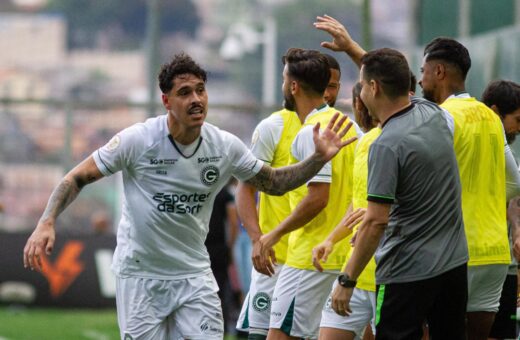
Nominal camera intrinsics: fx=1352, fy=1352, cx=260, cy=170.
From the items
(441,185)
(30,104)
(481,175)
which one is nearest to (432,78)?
(481,175)

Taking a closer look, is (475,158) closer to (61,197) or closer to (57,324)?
(61,197)

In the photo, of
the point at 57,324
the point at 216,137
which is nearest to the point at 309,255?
the point at 216,137

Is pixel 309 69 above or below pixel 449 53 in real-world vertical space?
below

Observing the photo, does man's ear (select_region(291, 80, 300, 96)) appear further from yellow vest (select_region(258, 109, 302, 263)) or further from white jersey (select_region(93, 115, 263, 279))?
white jersey (select_region(93, 115, 263, 279))

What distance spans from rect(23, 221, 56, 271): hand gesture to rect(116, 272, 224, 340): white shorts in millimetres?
738

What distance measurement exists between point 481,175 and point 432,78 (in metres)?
0.69

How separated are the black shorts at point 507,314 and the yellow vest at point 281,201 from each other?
161cm

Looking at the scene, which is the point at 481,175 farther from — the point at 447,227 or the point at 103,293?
the point at 103,293

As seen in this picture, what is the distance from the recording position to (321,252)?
8977 millimetres

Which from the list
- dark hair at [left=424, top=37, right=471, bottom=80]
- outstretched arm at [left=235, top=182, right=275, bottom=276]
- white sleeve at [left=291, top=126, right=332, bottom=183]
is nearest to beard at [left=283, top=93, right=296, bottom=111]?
white sleeve at [left=291, top=126, right=332, bottom=183]

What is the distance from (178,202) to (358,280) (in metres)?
1.30

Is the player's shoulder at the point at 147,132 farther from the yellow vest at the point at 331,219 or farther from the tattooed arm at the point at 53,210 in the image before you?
the yellow vest at the point at 331,219

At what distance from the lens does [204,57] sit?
5231cm

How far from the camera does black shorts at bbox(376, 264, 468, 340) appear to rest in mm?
7531
